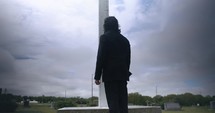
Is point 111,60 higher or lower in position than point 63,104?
higher

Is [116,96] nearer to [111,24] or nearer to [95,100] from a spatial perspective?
[111,24]

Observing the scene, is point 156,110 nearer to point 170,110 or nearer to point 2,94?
point 2,94

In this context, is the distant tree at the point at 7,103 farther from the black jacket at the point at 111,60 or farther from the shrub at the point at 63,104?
the black jacket at the point at 111,60

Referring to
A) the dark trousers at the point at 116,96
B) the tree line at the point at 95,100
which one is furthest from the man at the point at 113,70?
the tree line at the point at 95,100

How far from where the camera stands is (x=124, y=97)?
194 centimetres

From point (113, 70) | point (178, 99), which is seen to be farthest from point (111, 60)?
point (178, 99)

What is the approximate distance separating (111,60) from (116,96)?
0.81 ft

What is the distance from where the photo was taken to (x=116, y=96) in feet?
6.18

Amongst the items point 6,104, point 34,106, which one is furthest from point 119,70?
point 34,106

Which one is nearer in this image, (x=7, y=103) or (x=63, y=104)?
(x=7, y=103)

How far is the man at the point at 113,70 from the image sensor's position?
187 cm

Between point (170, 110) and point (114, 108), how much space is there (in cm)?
1403

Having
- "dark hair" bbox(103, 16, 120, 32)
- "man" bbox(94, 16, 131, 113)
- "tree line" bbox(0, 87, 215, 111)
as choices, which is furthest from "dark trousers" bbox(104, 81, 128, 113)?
"tree line" bbox(0, 87, 215, 111)

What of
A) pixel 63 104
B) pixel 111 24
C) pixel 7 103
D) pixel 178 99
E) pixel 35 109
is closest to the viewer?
pixel 111 24
